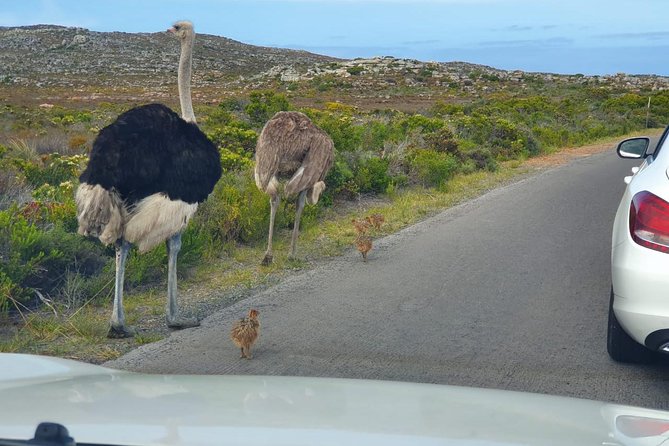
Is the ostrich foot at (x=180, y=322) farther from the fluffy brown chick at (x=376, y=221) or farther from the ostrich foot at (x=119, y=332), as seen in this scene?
the fluffy brown chick at (x=376, y=221)

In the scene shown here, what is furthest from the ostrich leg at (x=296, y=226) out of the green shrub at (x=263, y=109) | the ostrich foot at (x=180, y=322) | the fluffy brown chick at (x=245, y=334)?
the green shrub at (x=263, y=109)

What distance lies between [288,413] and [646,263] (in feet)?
10.6

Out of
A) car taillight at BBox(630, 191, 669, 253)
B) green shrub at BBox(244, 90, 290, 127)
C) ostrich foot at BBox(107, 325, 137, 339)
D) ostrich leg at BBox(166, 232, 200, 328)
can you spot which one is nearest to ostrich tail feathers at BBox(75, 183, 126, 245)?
ostrich leg at BBox(166, 232, 200, 328)

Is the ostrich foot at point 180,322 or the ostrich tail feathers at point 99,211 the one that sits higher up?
the ostrich tail feathers at point 99,211

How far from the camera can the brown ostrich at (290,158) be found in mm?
9625

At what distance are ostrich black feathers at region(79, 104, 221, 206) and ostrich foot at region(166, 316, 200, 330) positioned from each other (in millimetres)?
955

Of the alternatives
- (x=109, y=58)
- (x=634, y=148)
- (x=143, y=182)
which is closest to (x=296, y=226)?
(x=143, y=182)

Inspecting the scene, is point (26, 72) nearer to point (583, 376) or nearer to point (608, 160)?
point (608, 160)

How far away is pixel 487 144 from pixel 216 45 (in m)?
69.6

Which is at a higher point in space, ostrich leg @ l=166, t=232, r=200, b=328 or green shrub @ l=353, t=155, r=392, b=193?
ostrich leg @ l=166, t=232, r=200, b=328

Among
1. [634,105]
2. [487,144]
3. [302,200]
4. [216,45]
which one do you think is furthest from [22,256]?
[216,45]

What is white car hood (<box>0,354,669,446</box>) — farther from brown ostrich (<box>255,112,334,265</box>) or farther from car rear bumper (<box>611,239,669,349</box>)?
brown ostrich (<box>255,112,334,265</box>)

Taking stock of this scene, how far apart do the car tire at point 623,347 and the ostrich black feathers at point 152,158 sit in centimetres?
307

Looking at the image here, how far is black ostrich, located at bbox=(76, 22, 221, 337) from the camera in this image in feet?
21.6
